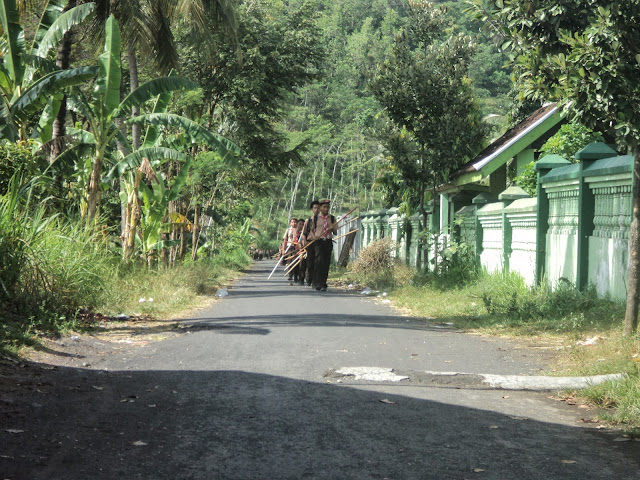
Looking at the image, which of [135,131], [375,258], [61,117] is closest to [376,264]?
[375,258]

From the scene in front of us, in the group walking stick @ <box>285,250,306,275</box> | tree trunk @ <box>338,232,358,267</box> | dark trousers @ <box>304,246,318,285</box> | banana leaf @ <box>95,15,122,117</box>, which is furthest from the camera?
tree trunk @ <box>338,232,358,267</box>

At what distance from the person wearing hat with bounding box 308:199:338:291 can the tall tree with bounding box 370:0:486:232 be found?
2.24 meters

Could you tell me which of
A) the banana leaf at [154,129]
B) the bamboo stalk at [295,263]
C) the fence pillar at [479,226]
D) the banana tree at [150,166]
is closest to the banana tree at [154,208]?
the banana tree at [150,166]

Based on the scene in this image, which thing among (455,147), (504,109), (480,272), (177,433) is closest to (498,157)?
(455,147)

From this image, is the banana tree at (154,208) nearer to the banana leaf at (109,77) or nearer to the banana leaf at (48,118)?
the banana leaf at (48,118)

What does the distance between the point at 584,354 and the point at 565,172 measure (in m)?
5.29

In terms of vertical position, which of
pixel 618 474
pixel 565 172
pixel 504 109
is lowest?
pixel 618 474

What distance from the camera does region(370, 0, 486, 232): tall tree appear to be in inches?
827

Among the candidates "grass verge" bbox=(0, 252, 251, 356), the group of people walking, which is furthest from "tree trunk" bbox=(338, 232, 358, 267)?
"grass verge" bbox=(0, 252, 251, 356)

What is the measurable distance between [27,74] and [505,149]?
1143 centimetres

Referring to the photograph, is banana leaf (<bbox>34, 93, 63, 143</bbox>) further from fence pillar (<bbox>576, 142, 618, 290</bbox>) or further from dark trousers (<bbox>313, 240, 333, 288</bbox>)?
fence pillar (<bbox>576, 142, 618, 290</bbox>)

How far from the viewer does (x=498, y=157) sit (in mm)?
21469

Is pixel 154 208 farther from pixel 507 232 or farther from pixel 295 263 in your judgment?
pixel 507 232

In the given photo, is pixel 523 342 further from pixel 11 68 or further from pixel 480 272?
pixel 11 68
